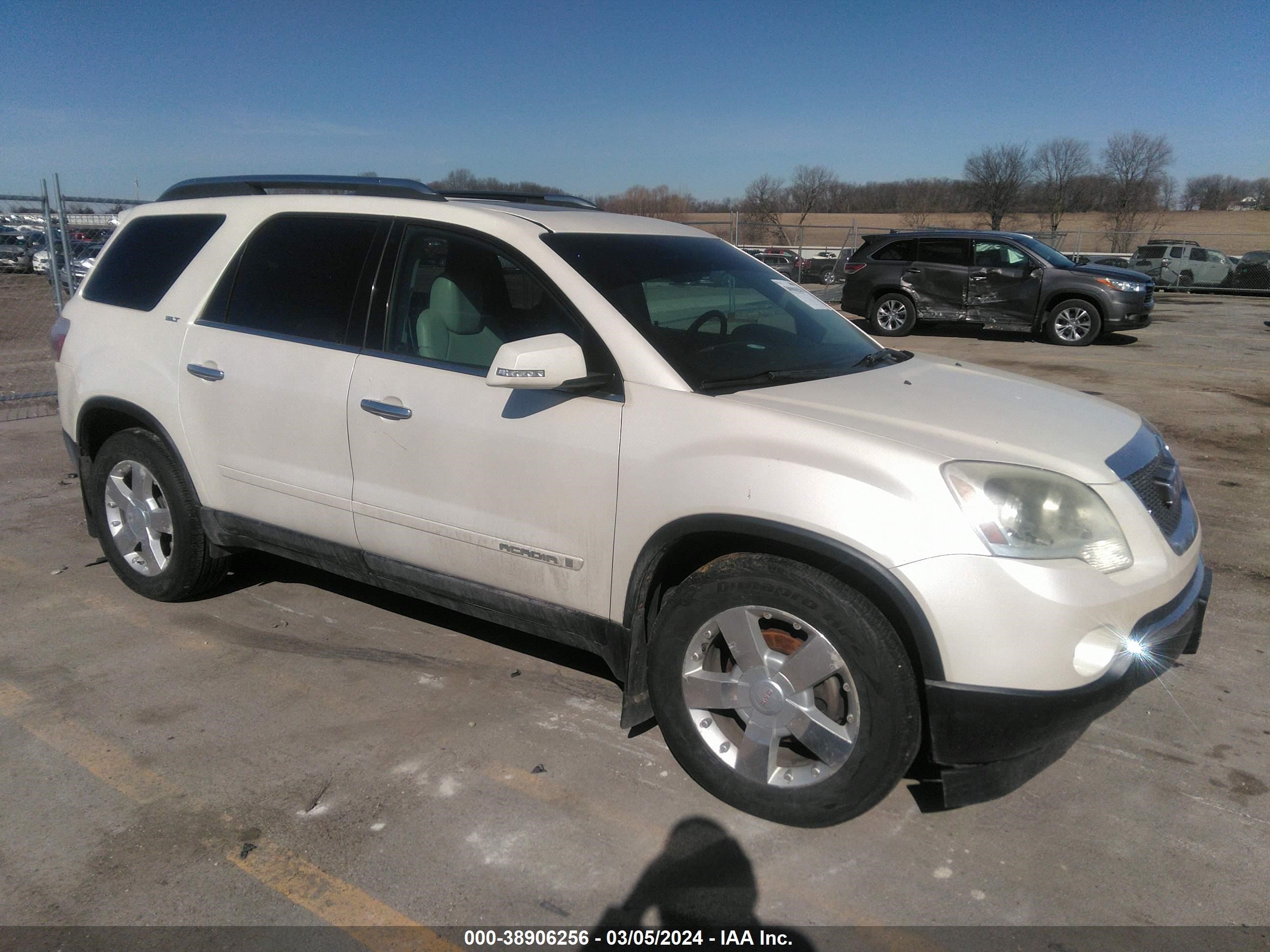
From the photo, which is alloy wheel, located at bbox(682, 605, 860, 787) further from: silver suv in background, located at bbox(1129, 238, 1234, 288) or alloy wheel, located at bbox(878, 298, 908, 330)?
silver suv in background, located at bbox(1129, 238, 1234, 288)

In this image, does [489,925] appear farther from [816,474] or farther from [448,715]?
[816,474]

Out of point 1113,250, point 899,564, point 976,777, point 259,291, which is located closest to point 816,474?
point 899,564

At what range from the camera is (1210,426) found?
862cm

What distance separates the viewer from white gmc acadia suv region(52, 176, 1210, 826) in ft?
8.39

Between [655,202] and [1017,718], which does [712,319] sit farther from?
[655,202]

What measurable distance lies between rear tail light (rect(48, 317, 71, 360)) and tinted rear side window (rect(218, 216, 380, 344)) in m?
1.07

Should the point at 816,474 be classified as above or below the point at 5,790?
above

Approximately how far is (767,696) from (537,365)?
49.9 inches

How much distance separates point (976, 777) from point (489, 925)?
1434 mm

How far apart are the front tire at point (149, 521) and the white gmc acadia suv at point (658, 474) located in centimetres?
2

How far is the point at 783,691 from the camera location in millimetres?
2801

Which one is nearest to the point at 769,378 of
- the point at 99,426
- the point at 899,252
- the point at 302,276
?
the point at 302,276

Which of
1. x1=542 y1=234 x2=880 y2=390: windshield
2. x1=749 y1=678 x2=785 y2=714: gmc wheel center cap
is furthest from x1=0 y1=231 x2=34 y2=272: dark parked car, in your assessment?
x1=749 y1=678 x2=785 y2=714: gmc wheel center cap

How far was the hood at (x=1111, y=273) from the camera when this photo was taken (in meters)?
14.8
